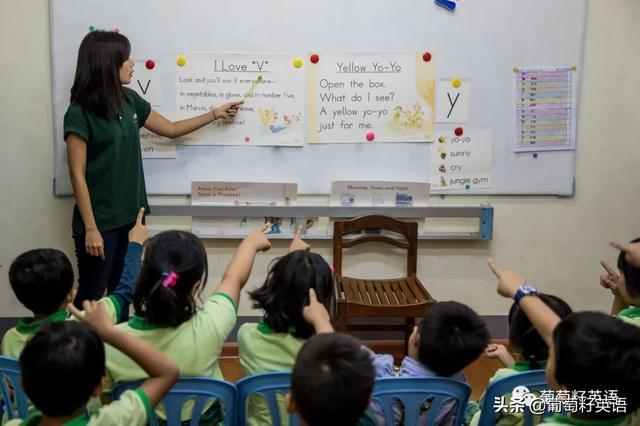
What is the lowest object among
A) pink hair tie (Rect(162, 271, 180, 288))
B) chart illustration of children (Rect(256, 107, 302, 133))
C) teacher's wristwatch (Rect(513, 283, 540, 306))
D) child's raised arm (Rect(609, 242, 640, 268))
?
teacher's wristwatch (Rect(513, 283, 540, 306))

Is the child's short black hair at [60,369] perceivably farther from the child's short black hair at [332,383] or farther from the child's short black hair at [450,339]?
the child's short black hair at [450,339]

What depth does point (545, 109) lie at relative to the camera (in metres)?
3.06

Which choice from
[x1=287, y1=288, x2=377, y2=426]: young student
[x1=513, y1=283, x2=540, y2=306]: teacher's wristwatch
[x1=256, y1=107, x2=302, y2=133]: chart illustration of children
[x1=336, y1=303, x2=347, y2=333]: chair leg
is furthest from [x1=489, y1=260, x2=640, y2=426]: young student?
[x1=256, y1=107, x2=302, y2=133]: chart illustration of children

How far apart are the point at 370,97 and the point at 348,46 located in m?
0.27

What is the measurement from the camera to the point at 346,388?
3.60ft

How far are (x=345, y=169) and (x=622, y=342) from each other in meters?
1.97

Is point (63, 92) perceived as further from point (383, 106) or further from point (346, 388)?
point (346, 388)

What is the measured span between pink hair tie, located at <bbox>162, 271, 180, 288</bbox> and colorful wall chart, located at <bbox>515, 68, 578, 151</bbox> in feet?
7.04

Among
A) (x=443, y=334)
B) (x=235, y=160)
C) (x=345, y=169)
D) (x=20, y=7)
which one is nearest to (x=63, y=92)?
(x=20, y=7)

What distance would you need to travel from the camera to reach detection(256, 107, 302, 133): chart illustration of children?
9.86 ft

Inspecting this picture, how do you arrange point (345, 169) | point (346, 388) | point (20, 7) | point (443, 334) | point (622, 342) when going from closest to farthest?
point (346, 388)
point (622, 342)
point (443, 334)
point (20, 7)
point (345, 169)

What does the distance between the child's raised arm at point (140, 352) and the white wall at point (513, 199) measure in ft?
6.22

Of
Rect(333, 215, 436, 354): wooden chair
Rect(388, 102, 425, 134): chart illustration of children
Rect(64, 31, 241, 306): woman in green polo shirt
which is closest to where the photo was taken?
Rect(64, 31, 241, 306): woman in green polo shirt

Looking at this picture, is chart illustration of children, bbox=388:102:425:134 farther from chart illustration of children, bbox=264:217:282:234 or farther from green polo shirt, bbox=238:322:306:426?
green polo shirt, bbox=238:322:306:426
